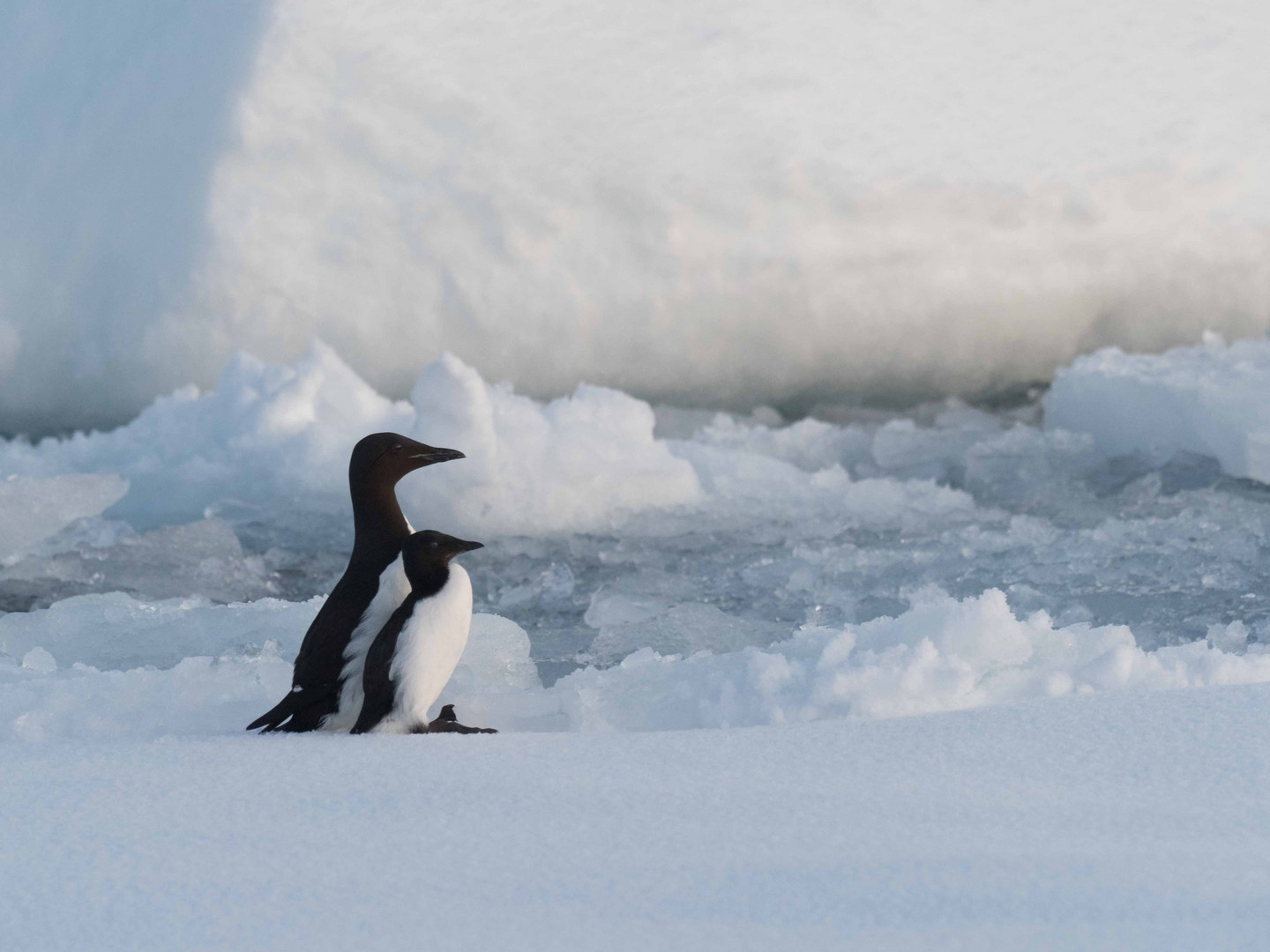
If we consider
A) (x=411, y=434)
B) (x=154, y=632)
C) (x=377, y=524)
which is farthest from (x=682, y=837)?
(x=411, y=434)

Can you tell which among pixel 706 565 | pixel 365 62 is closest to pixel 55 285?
pixel 365 62

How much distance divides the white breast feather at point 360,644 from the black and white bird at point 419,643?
0.11 ft

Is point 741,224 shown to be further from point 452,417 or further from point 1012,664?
point 1012,664

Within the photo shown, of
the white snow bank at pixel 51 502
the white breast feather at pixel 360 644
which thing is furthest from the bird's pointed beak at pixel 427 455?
the white snow bank at pixel 51 502

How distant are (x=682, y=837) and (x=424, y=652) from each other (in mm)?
794

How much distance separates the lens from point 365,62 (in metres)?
6.66

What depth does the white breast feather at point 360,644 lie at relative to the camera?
6.78ft

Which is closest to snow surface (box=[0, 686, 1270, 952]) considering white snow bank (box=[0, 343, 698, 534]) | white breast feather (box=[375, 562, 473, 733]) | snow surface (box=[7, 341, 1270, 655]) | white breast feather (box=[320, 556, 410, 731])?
white breast feather (box=[375, 562, 473, 733])

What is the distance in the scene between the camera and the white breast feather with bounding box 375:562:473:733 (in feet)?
6.46

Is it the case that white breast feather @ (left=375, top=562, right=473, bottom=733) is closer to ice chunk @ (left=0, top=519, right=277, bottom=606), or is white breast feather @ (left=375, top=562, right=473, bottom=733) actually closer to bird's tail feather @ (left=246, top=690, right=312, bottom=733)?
bird's tail feather @ (left=246, top=690, right=312, bottom=733)

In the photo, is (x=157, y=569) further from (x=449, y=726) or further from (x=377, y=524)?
(x=449, y=726)

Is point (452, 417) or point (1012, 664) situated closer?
point (1012, 664)

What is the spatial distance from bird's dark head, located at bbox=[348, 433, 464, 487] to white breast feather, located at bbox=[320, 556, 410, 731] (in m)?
0.20

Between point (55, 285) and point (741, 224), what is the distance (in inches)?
172
